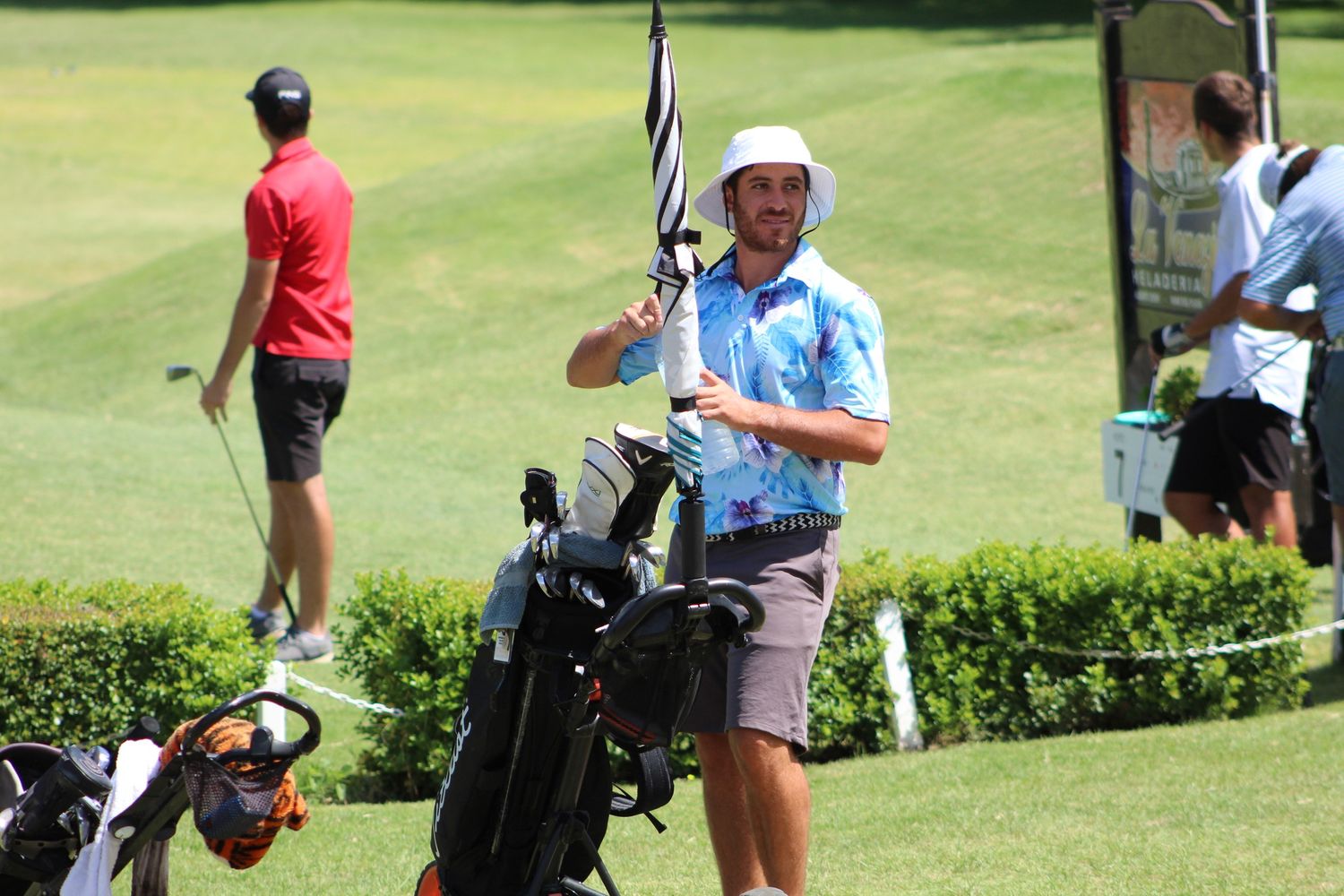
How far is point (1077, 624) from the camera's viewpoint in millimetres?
6160

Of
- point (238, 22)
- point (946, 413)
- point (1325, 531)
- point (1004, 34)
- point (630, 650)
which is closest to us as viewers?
point (630, 650)

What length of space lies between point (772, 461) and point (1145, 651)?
2.60m

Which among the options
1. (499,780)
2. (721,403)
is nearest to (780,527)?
(721,403)

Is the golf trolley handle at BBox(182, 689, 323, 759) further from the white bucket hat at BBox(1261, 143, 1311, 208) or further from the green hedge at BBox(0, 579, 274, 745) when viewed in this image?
the white bucket hat at BBox(1261, 143, 1311, 208)

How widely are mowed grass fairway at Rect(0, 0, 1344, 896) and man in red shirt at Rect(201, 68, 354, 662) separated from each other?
520 millimetres

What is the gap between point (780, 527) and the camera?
4.07 meters

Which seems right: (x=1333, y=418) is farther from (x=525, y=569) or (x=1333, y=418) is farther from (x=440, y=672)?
(x=525, y=569)

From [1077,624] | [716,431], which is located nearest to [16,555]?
[1077,624]

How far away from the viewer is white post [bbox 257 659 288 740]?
18.7 ft

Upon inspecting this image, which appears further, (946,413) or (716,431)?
(946,413)

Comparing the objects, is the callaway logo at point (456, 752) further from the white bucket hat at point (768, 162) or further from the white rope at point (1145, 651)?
the white rope at point (1145, 651)

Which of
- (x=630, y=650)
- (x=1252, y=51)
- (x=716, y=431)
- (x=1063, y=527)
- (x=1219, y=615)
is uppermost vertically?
(x=1252, y=51)

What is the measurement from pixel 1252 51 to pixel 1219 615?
3291 mm

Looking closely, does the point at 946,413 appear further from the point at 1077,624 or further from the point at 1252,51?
the point at 1077,624
